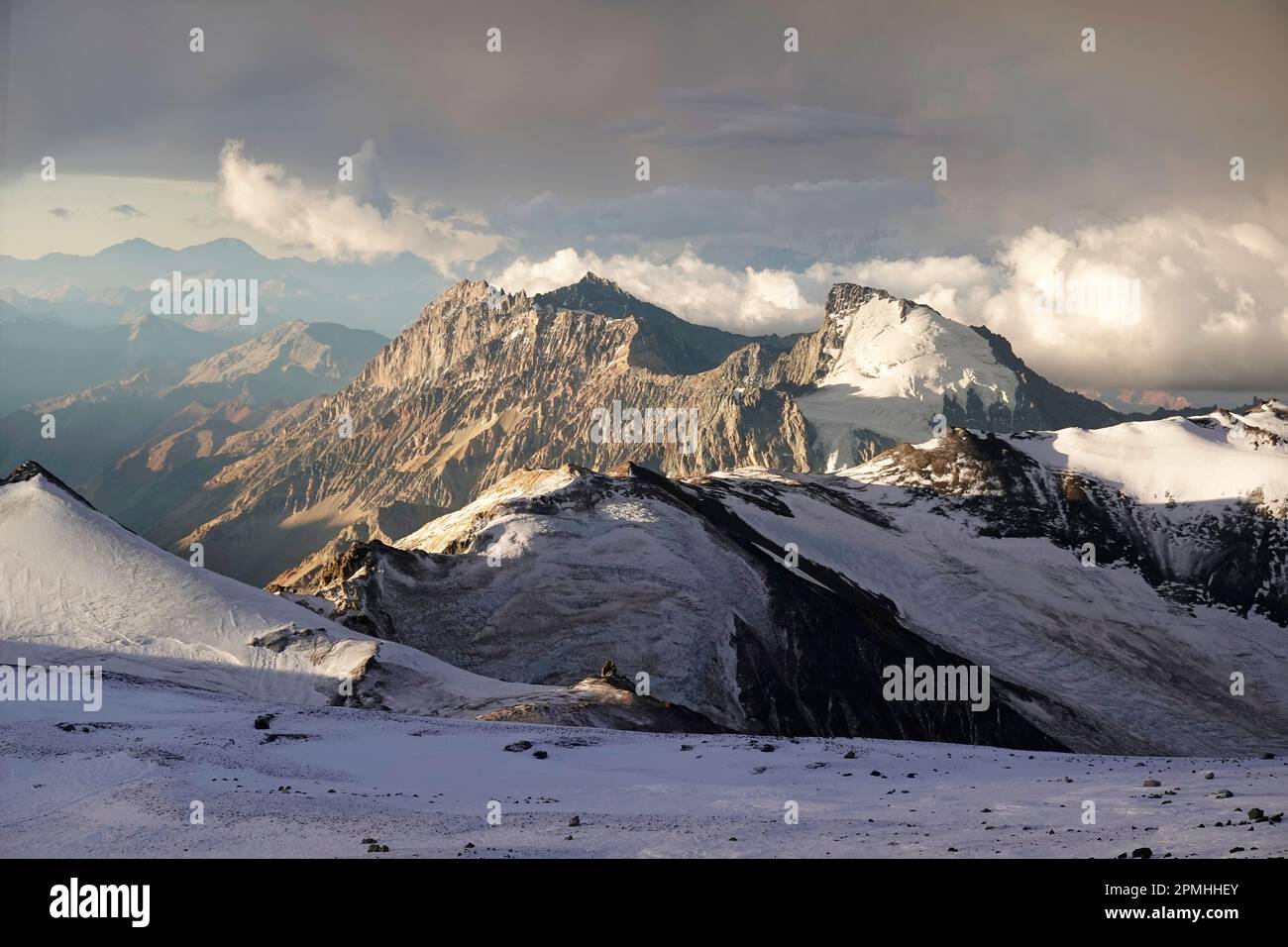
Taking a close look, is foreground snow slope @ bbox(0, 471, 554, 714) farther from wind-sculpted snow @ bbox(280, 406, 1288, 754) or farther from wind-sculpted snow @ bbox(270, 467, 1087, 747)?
wind-sculpted snow @ bbox(280, 406, 1288, 754)

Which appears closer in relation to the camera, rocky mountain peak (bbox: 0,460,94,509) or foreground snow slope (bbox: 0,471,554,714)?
foreground snow slope (bbox: 0,471,554,714)

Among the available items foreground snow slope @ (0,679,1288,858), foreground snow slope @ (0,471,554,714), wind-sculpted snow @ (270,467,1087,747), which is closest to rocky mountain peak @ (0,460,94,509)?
foreground snow slope @ (0,471,554,714)

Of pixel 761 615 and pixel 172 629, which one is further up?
pixel 172 629

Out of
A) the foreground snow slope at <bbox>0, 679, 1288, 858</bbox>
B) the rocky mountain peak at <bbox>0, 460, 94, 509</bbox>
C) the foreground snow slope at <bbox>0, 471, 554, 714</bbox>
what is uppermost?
the rocky mountain peak at <bbox>0, 460, 94, 509</bbox>

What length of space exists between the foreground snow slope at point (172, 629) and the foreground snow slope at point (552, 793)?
18.6m

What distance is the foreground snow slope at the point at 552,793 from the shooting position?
3147cm

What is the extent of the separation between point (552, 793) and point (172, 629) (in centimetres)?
4756

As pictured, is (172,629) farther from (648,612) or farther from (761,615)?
(761,615)

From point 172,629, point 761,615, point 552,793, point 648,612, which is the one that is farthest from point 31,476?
point 552,793

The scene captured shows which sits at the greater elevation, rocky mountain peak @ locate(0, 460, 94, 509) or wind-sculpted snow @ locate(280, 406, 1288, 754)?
rocky mountain peak @ locate(0, 460, 94, 509)

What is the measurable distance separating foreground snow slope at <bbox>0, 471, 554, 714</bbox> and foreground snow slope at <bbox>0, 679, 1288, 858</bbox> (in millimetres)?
18599

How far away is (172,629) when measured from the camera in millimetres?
79062

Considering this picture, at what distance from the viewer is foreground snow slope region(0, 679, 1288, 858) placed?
31.5m
